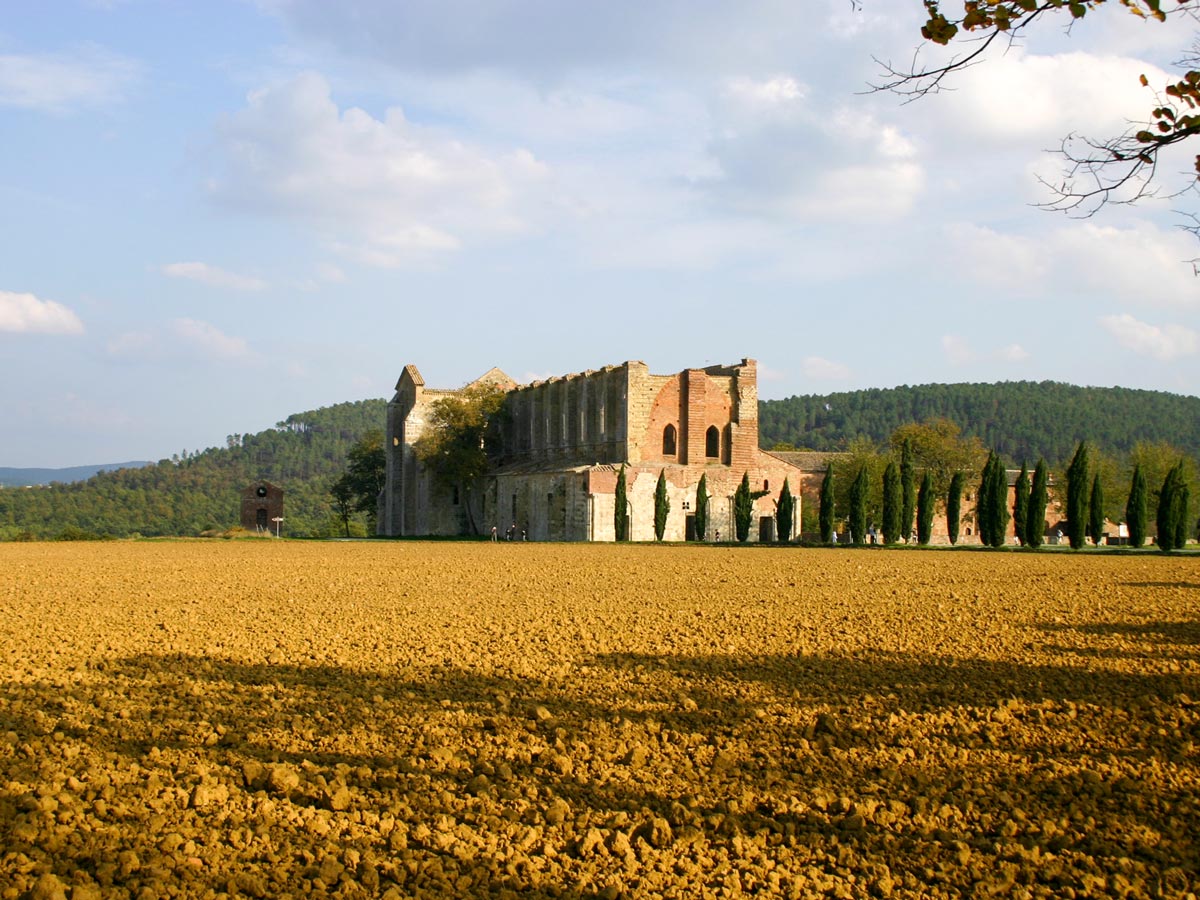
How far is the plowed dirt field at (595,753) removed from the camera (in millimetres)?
5980

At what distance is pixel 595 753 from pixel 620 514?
40098 mm

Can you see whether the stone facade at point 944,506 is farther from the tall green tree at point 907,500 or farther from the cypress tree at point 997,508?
the cypress tree at point 997,508

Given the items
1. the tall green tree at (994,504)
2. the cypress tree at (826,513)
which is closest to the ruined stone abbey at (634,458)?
the cypress tree at (826,513)

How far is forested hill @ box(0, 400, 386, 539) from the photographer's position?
89.2 metres

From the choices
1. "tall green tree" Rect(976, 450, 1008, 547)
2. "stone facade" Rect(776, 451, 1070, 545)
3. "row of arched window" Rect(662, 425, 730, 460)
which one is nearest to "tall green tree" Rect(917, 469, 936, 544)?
"tall green tree" Rect(976, 450, 1008, 547)

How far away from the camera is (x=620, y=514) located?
4834 centimetres

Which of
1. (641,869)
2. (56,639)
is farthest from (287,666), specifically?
(641,869)

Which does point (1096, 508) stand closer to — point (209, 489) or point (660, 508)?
point (660, 508)

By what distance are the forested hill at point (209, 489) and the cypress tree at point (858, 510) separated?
108 feet

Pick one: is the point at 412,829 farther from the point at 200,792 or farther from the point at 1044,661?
the point at 1044,661

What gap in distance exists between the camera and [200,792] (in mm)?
6957

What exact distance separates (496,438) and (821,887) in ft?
195

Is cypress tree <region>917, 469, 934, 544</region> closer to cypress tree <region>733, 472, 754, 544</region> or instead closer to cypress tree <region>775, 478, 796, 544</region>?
cypress tree <region>775, 478, 796, 544</region>

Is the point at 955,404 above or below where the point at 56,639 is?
above
